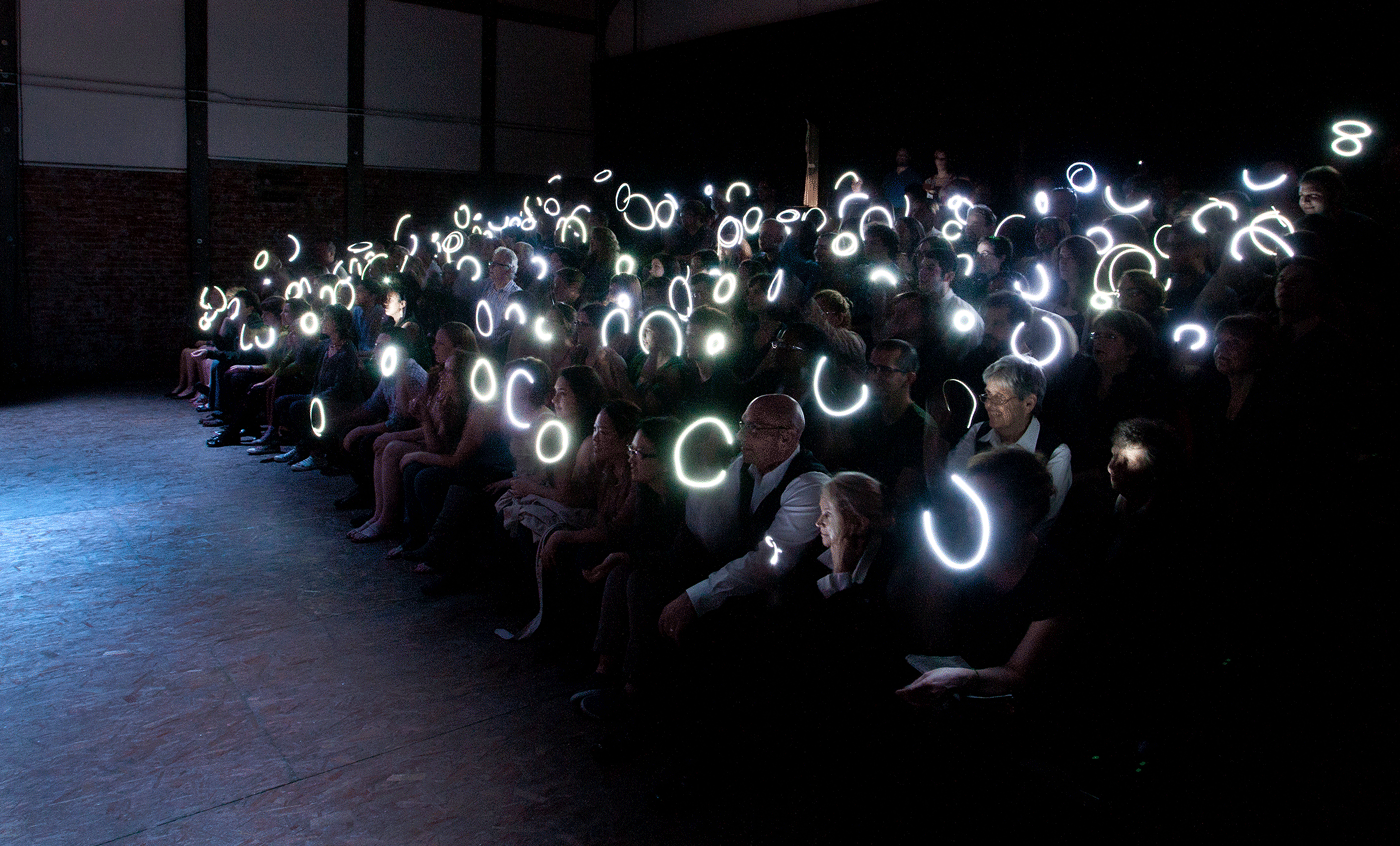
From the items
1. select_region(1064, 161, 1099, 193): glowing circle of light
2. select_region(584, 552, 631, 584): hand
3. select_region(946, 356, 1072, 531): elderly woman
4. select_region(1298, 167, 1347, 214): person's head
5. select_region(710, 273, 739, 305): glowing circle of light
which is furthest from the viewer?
select_region(1064, 161, 1099, 193): glowing circle of light

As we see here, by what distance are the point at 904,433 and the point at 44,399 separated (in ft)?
35.8

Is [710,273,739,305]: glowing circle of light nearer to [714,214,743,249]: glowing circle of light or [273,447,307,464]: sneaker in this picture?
[714,214,743,249]: glowing circle of light

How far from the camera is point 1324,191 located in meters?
5.27

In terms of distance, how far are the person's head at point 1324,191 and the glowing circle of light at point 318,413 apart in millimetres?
6499

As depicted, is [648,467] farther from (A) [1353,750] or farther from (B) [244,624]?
(A) [1353,750]

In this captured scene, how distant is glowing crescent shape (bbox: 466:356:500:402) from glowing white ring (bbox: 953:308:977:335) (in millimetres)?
2603

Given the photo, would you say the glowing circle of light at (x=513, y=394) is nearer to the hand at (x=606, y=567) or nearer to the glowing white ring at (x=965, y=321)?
the hand at (x=606, y=567)

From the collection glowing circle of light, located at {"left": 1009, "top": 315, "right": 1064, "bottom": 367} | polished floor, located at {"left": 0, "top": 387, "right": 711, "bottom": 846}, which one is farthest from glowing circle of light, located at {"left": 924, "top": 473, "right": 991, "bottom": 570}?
glowing circle of light, located at {"left": 1009, "top": 315, "right": 1064, "bottom": 367}

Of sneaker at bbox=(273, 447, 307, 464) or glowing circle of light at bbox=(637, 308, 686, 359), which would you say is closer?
glowing circle of light at bbox=(637, 308, 686, 359)

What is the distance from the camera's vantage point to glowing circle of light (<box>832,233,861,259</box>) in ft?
22.6

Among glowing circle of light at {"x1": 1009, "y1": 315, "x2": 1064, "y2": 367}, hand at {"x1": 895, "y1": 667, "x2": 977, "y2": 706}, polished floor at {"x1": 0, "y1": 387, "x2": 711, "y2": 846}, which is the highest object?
glowing circle of light at {"x1": 1009, "y1": 315, "x2": 1064, "y2": 367}

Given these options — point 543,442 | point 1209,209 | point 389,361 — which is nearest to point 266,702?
point 543,442

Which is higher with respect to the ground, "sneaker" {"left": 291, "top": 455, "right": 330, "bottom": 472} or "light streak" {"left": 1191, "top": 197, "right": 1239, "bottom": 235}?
"light streak" {"left": 1191, "top": 197, "right": 1239, "bottom": 235}

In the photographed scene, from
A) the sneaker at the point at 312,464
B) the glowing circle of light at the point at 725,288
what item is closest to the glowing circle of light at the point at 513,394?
the glowing circle of light at the point at 725,288
